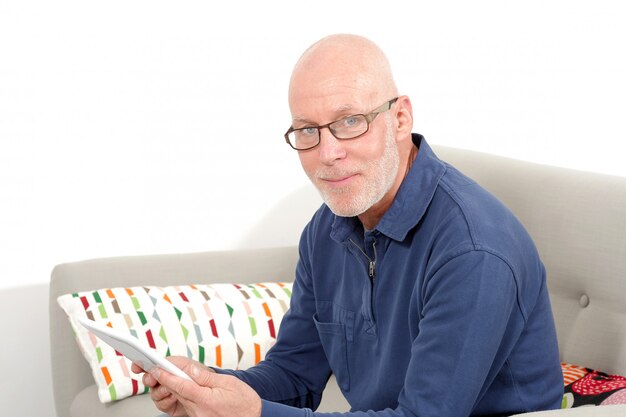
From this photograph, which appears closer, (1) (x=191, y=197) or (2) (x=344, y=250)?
(2) (x=344, y=250)

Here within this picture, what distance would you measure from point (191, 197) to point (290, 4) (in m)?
0.66

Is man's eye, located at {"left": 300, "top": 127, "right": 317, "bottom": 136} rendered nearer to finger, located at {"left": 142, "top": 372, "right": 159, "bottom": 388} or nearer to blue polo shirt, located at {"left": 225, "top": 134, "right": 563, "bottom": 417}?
blue polo shirt, located at {"left": 225, "top": 134, "right": 563, "bottom": 417}

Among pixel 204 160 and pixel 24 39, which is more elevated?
pixel 24 39

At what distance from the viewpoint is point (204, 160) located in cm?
295

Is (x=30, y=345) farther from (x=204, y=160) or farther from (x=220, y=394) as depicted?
(x=220, y=394)

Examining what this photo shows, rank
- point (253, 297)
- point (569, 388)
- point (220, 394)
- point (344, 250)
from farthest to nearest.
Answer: point (253, 297)
point (569, 388)
point (344, 250)
point (220, 394)

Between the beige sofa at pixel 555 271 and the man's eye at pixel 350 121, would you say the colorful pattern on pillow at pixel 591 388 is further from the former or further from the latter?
the man's eye at pixel 350 121

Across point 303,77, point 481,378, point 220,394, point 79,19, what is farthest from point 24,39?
point 481,378

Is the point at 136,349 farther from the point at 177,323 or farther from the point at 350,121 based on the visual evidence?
the point at 177,323

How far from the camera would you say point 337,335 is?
1.83 metres

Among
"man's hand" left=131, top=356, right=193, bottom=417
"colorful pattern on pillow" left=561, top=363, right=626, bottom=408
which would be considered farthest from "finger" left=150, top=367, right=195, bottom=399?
"colorful pattern on pillow" left=561, top=363, right=626, bottom=408

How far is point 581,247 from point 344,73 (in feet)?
2.35

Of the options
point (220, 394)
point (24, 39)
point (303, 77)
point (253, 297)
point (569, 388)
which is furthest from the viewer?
point (24, 39)

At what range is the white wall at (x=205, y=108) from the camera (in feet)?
8.96
